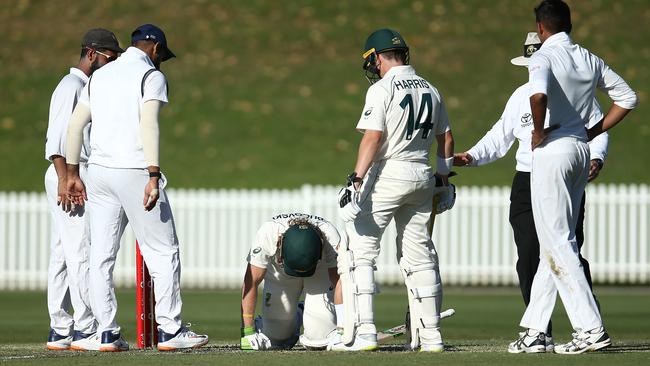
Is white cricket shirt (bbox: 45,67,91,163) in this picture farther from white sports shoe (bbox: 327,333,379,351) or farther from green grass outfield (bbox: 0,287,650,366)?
white sports shoe (bbox: 327,333,379,351)

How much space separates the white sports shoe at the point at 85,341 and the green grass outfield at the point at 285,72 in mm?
16457

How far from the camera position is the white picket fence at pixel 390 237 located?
18812 mm

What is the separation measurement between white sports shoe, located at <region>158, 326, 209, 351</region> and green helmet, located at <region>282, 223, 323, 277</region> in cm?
76

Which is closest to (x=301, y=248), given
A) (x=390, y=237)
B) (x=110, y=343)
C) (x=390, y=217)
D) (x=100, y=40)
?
(x=390, y=217)

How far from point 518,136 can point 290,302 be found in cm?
198

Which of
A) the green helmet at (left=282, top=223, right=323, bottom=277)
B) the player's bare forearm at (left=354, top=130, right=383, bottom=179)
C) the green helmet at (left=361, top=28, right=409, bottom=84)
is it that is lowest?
the green helmet at (left=282, top=223, right=323, bottom=277)

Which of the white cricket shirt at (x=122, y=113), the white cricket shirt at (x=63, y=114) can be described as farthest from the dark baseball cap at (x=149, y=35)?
the white cricket shirt at (x=63, y=114)

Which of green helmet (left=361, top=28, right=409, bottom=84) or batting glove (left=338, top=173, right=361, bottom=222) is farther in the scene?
green helmet (left=361, top=28, right=409, bottom=84)

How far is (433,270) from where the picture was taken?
27.8 feet

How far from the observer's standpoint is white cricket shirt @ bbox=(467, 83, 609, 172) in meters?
9.08

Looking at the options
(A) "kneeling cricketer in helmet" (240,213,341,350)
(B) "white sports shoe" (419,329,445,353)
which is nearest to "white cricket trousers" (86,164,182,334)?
(A) "kneeling cricketer in helmet" (240,213,341,350)

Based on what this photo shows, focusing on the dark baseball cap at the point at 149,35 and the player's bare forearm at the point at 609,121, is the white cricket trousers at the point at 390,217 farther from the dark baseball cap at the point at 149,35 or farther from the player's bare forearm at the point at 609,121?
the dark baseball cap at the point at 149,35

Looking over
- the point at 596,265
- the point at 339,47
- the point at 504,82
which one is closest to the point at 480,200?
the point at 596,265

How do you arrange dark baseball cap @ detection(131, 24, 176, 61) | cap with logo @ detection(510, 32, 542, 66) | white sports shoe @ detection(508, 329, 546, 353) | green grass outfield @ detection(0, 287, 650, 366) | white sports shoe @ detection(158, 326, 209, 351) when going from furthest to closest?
1. cap with logo @ detection(510, 32, 542, 66)
2. dark baseball cap @ detection(131, 24, 176, 61)
3. white sports shoe @ detection(158, 326, 209, 351)
4. white sports shoe @ detection(508, 329, 546, 353)
5. green grass outfield @ detection(0, 287, 650, 366)
